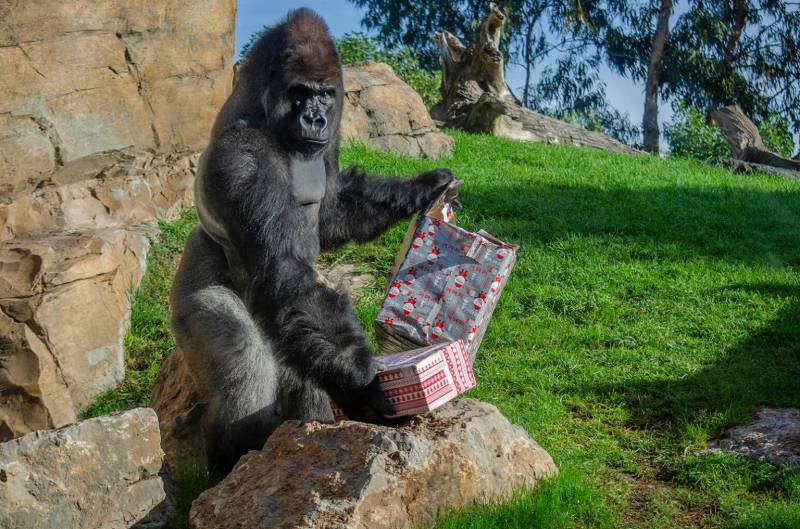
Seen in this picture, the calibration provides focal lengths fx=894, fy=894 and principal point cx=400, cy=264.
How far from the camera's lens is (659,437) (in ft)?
13.9

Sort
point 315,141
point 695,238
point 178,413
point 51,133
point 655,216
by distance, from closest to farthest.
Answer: point 315,141, point 178,413, point 51,133, point 695,238, point 655,216

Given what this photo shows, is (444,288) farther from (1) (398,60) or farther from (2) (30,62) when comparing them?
(1) (398,60)

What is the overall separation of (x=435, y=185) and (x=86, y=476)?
82.2 inches

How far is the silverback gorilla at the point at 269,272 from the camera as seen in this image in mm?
3428

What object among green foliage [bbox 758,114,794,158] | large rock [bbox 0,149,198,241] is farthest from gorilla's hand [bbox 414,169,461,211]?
green foliage [bbox 758,114,794,158]

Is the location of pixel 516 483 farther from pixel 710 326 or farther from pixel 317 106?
pixel 710 326

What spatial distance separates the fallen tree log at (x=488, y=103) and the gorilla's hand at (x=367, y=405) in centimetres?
857

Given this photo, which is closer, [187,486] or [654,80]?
[187,486]

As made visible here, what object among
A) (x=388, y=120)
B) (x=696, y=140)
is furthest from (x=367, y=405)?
(x=696, y=140)

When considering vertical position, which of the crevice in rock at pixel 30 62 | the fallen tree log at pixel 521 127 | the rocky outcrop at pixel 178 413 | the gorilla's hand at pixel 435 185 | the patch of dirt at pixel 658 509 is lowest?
the rocky outcrop at pixel 178 413

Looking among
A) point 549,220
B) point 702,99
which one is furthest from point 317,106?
point 702,99

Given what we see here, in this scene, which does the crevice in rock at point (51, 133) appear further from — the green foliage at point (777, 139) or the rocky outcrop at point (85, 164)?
the green foliage at point (777, 139)

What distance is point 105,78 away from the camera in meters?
6.62

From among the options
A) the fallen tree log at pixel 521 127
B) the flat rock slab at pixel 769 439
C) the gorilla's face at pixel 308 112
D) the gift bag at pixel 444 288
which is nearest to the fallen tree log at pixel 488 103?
the fallen tree log at pixel 521 127
